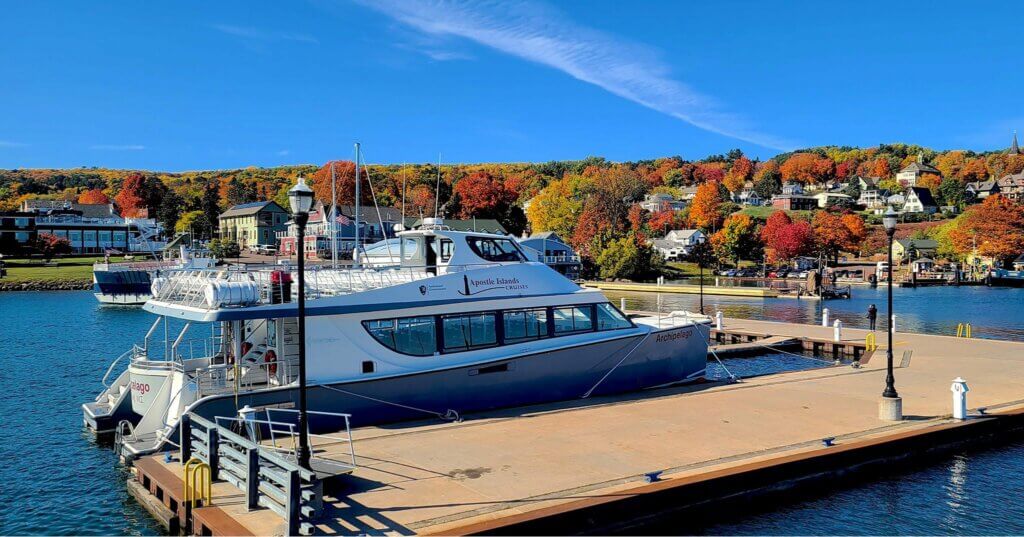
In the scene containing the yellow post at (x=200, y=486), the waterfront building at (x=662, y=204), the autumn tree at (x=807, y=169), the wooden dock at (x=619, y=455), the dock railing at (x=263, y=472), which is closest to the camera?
the dock railing at (x=263, y=472)

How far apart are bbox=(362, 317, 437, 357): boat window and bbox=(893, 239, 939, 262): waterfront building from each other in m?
107

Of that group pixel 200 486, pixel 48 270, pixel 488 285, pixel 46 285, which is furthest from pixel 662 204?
pixel 200 486

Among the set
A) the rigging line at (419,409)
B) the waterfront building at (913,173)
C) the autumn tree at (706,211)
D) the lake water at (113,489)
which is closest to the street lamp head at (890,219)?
the lake water at (113,489)

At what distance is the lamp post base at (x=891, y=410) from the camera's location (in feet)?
50.2

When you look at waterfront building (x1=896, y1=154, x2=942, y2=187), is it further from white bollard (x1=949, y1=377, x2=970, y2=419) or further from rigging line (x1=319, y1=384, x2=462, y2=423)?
rigging line (x1=319, y1=384, x2=462, y2=423)

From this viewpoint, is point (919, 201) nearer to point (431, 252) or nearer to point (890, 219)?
point (890, 219)

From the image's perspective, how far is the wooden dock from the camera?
9.91 metres

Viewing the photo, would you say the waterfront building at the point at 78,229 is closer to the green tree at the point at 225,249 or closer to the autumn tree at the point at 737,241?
the green tree at the point at 225,249

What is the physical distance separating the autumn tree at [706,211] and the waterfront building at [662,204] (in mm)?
15999

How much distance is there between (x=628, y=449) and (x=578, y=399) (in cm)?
520

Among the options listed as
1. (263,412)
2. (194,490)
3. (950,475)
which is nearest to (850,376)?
(950,475)

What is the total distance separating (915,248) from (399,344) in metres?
111

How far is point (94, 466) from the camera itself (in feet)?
51.0

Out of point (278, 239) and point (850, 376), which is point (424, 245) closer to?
point (850, 376)
